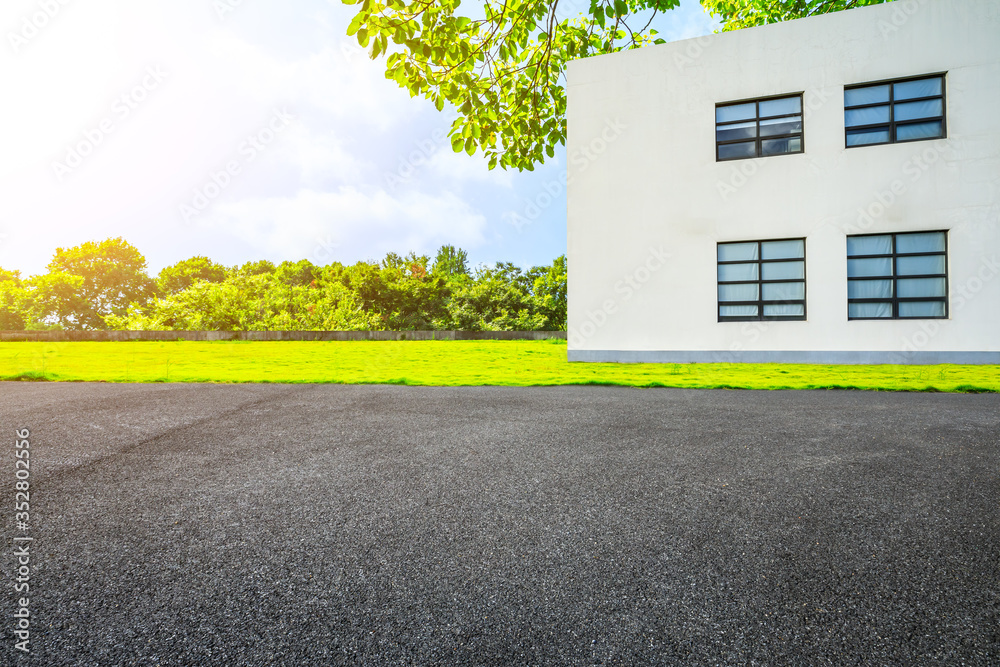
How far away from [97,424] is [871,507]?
6268 mm

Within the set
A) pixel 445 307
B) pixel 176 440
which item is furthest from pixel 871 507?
pixel 445 307

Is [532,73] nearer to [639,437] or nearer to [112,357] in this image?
[639,437]

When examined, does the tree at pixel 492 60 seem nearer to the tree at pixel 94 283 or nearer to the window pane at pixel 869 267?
the window pane at pixel 869 267

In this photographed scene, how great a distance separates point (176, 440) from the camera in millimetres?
4207

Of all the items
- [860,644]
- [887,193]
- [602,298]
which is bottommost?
[860,644]

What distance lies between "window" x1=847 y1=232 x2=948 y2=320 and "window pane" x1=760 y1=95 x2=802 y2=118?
3.25m

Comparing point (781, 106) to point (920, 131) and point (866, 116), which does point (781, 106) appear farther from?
point (920, 131)

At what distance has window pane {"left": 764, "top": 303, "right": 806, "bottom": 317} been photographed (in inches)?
434

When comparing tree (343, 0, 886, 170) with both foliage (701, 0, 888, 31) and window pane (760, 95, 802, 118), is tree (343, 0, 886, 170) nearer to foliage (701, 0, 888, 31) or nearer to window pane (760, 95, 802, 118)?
window pane (760, 95, 802, 118)

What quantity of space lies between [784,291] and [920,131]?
4.42 metres

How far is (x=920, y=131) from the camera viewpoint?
10688 mm

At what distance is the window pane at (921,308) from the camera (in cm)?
1044

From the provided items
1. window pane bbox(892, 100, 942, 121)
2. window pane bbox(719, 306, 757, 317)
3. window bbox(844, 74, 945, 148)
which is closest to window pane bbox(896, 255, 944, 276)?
window bbox(844, 74, 945, 148)


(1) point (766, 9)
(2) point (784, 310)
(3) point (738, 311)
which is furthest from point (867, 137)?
(1) point (766, 9)
